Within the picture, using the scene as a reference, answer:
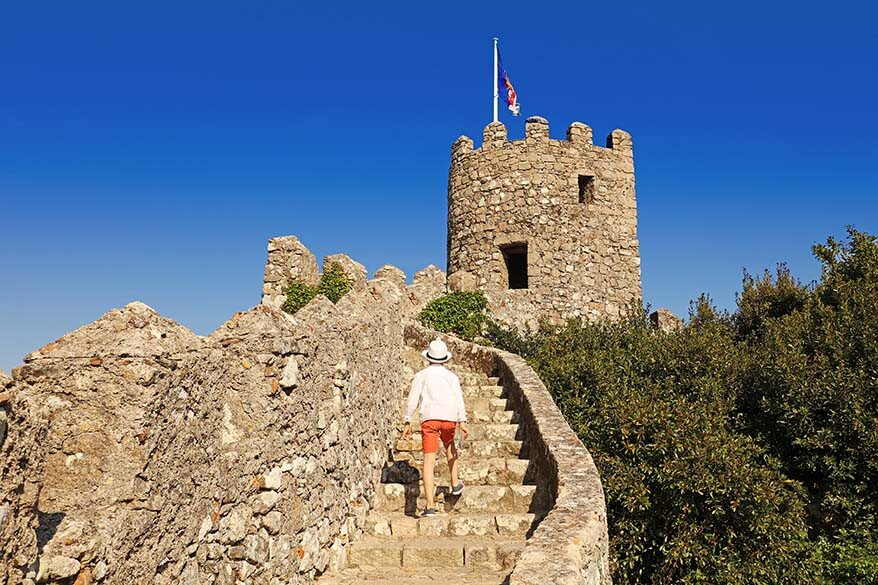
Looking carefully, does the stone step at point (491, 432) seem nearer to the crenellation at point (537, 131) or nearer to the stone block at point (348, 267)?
the stone block at point (348, 267)

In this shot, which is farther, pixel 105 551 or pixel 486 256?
pixel 486 256

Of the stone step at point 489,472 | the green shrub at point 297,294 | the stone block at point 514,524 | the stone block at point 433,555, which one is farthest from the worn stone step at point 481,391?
the stone block at point 433,555

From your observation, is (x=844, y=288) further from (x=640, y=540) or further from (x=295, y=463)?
(x=295, y=463)

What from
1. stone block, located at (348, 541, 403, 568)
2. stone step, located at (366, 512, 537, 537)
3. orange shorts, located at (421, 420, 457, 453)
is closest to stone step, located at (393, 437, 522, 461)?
orange shorts, located at (421, 420, 457, 453)

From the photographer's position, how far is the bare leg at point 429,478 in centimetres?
639

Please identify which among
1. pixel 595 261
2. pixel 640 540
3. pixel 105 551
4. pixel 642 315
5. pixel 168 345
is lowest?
pixel 640 540

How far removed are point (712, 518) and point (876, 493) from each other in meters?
2.73

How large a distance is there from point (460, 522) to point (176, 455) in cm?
336

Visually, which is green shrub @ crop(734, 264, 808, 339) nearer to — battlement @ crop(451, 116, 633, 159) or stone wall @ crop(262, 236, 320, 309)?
battlement @ crop(451, 116, 633, 159)

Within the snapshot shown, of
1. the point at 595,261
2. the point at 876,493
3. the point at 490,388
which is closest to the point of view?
the point at 876,493

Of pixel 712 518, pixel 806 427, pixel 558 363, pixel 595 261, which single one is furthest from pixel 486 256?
pixel 712 518

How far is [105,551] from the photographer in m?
2.95

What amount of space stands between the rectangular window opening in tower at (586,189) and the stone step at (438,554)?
41.9 feet

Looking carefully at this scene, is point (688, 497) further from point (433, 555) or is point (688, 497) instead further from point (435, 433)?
point (433, 555)
